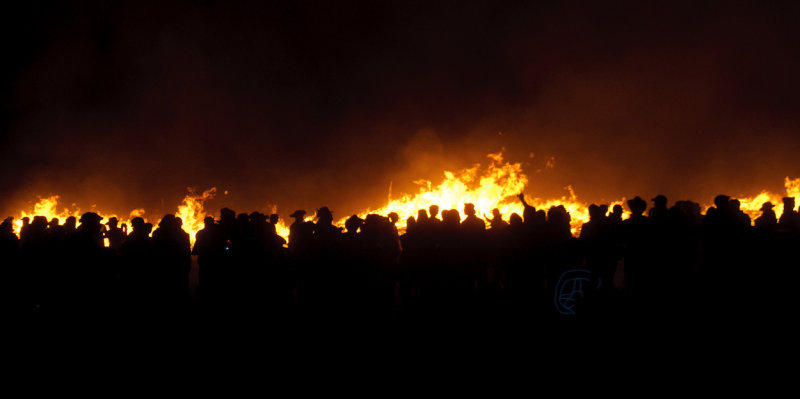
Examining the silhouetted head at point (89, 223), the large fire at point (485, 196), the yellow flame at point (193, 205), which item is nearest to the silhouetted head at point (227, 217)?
the silhouetted head at point (89, 223)

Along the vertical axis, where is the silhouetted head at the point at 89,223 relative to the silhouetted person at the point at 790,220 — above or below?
below

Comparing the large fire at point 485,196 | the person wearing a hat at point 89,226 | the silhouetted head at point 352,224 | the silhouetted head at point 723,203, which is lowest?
the person wearing a hat at point 89,226

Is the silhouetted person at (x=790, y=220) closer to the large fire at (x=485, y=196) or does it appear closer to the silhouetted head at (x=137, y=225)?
the large fire at (x=485, y=196)

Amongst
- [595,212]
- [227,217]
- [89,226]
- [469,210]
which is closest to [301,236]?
[227,217]

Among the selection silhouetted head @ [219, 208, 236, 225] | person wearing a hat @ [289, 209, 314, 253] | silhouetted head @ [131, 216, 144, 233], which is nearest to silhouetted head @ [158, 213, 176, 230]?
silhouetted head @ [131, 216, 144, 233]

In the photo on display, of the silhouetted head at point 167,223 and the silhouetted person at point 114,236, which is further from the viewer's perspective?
the silhouetted person at point 114,236

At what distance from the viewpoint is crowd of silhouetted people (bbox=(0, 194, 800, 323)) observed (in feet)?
17.0

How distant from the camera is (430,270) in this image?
5750 millimetres

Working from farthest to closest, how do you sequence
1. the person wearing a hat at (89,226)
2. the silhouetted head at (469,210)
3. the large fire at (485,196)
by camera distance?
the large fire at (485,196)
the silhouetted head at (469,210)
the person wearing a hat at (89,226)

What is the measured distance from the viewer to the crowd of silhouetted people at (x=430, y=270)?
5.18 metres

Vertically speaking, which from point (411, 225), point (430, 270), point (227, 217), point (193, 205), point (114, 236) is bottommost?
point (430, 270)

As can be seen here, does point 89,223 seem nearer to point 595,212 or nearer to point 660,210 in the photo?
point 595,212

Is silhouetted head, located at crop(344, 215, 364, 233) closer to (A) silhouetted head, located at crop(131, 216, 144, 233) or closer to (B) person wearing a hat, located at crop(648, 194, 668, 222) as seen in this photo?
→ (A) silhouetted head, located at crop(131, 216, 144, 233)

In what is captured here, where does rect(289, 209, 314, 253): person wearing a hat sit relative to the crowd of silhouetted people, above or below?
above
